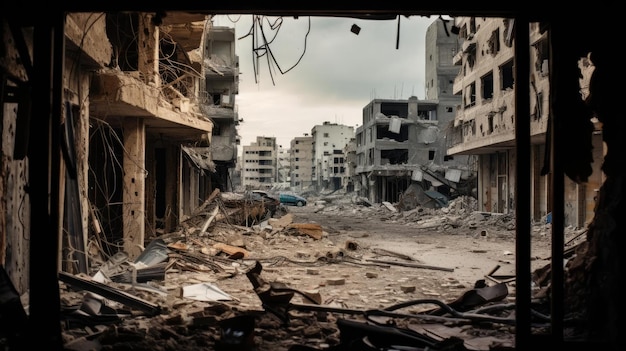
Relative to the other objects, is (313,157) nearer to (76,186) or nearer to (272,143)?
(272,143)

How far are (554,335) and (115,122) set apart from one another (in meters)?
11.1

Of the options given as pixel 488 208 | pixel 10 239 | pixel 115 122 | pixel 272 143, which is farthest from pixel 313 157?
pixel 10 239

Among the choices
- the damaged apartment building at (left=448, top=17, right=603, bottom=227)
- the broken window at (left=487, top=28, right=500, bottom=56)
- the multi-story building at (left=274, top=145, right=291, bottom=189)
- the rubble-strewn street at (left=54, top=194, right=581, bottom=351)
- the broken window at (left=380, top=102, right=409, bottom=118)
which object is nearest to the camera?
the rubble-strewn street at (left=54, top=194, right=581, bottom=351)

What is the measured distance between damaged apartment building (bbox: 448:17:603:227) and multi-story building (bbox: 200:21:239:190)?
16.9m

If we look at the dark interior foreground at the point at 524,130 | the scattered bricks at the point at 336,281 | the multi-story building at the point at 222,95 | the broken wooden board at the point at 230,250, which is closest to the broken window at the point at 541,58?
the broken wooden board at the point at 230,250

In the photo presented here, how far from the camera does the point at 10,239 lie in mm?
5855

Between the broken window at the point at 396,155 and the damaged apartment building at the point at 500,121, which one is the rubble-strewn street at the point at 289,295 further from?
the broken window at the point at 396,155

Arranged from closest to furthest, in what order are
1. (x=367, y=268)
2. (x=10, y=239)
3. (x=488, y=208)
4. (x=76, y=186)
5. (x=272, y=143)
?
1. (x=10, y=239)
2. (x=76, y=186)
3. (x=367, y=268)
4. (x=488, y=208)
5. (x=272, y=143)

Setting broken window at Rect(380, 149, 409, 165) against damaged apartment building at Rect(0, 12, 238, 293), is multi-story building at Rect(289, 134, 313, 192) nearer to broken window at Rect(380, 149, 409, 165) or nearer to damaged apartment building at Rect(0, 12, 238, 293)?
broken window at Rect(380, 149, 409, 165)

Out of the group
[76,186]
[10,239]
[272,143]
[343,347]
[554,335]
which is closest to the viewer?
[554,335]

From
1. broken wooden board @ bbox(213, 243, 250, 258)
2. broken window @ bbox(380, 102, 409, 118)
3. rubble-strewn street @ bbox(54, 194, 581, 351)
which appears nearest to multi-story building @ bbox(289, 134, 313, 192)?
broken window @ bbox(380, 102, 409, 118)

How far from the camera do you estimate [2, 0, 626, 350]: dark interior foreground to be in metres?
4.16

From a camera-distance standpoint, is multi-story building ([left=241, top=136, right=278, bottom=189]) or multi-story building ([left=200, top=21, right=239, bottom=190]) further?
multi-story building ([left=241, top=136, right=278, bottom=189])

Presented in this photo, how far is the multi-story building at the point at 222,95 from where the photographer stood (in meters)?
36.9
